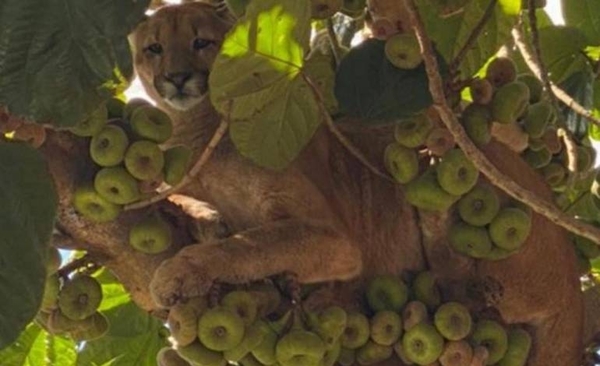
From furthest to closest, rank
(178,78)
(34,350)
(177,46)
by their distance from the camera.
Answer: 1. (177,46)
2. (178,78)
3. (34,350)

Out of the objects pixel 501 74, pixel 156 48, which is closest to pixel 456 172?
pixel 501 74

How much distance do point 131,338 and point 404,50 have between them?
1.15 metres

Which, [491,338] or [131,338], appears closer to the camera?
[491,338]

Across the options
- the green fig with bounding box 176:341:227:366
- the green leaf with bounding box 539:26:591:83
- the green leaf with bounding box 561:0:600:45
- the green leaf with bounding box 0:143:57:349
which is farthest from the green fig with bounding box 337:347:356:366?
the green leaf with bounding box 561:0:600:45

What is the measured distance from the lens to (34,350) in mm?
3295

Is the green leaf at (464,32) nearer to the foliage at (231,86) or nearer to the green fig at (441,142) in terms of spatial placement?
the foliage at (231,86)

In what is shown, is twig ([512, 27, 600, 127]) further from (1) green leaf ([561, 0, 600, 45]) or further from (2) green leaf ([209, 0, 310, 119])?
(2) green leaf ([209, 0, 310, 119])

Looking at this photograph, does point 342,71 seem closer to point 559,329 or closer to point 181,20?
point 559,329

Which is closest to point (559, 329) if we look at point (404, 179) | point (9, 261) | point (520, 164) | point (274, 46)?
point (520, 164)

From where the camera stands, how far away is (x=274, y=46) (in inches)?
99.9

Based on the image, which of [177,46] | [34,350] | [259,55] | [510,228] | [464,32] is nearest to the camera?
[259,55]

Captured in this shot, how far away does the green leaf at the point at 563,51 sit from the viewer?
10.8 feet

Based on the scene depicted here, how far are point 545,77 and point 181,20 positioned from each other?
1.29 metres

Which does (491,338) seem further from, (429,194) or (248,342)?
(248,342)
